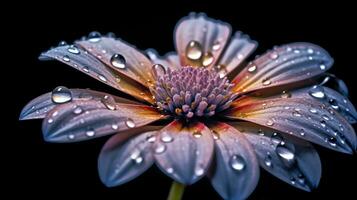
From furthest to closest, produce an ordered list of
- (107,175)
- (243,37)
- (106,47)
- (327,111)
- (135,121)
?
(243,37), (106,47), (327,111), (135,121), (107,175)

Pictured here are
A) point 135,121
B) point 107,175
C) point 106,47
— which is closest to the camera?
point 107,175

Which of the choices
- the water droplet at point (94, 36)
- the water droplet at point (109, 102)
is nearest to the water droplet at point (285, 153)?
the water droplet at point (109, 102)

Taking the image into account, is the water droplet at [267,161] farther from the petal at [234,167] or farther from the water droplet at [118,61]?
the water droplet at [118,61]

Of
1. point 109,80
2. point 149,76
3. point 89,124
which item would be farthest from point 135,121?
point 149,76

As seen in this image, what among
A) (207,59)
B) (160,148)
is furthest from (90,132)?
(207,59)

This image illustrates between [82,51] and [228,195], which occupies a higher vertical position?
[82,51]

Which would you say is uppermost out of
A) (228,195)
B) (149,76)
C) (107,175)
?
(149,76)

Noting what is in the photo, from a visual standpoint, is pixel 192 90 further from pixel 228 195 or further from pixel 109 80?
pixel 228 195

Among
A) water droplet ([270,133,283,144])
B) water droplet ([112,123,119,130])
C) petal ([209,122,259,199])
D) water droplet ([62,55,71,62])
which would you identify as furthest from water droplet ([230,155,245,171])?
water droplet ([62,55,71,62])
